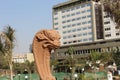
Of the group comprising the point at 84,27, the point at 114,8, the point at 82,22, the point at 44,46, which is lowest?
the point at 44,46

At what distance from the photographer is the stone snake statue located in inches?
408

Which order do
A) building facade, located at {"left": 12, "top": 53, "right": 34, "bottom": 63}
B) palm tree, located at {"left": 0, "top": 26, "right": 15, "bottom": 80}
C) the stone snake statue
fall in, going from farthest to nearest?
1. building facade, located at {"left": 12, "top": 53, "right": 34, "bottom": 63}
2. palm tree, located at {"left": 0, "top": 26, "right": 15, "bottom": 80}
3. the stone snake statue

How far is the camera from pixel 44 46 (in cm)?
1053

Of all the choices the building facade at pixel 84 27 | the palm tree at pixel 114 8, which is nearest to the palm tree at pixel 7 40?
the palm tree at pixel 114 8

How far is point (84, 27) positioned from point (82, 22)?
6.57 ft

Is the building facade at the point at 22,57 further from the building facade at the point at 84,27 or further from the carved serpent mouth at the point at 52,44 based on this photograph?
the carved serpent mouth at the point at 52,44

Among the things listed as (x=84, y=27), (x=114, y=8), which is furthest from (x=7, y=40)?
(x=84, y=27)

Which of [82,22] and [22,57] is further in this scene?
[22,57]

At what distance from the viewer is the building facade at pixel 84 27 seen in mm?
100900

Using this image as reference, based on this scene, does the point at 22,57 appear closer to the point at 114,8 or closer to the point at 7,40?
the point at 7,40

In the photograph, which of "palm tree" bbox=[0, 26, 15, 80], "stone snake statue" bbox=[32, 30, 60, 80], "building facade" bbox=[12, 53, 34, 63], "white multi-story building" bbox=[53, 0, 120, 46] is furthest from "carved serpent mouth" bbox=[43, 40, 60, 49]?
"building facade" bbox=[12, 53, 34, 63]

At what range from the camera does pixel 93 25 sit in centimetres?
10625

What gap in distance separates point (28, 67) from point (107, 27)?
37.4 metres

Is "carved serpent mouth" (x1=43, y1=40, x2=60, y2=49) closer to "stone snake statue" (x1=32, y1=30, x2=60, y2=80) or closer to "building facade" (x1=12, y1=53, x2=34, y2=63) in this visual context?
"stone snake statue" (x1=32, y1=30, x2=60, y2=80)
